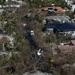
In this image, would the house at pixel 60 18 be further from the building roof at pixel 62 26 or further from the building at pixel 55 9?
the building roof at pixel 62 26

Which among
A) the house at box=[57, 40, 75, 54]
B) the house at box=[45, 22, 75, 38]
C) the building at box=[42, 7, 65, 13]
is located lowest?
the house at box=[57, 40, 75, 54]

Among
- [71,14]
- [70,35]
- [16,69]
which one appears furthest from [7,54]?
[71,14]

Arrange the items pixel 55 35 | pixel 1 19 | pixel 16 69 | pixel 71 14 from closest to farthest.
Answer: pixel 16 69
pixel 55 35
pixel 1 19
pixel 71 14

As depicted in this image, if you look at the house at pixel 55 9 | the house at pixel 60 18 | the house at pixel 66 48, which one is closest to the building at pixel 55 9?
the house at pixel 55 9

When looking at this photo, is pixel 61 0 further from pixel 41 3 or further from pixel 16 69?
pixel 16 69

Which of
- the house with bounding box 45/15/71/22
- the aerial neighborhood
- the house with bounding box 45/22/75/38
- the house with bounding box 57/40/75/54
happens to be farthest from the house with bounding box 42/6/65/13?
the house with bounding box 57/40/75/54

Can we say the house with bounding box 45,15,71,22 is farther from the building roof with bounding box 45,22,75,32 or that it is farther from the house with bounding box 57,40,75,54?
the house with bounding box 57,40,75,54

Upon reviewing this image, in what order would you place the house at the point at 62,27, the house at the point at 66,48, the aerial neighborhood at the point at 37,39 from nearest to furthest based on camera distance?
the aerial neighborhood at the point at 37,39 < the house at the point at 66,48 < the house at the point at 62,27

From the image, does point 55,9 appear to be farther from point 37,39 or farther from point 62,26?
point 37,39
